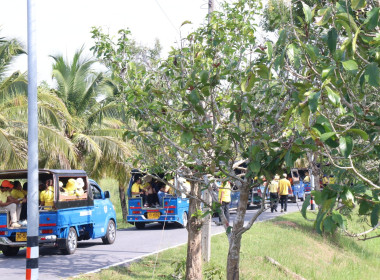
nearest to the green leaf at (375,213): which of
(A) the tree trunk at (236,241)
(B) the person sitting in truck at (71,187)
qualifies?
(A) the tree trunk at (236,241)

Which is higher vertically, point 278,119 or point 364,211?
point 278,119

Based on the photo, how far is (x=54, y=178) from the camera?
1431cm

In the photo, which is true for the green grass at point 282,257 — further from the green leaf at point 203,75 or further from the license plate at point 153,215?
the green leaf at point 203,75

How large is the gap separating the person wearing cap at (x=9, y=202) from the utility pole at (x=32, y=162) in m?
5.81

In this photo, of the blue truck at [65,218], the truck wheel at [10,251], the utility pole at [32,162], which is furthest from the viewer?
the truck wheel at [10,251]

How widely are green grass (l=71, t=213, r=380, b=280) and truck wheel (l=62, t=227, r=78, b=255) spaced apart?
7.12 feet

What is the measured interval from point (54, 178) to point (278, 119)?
8748 mm

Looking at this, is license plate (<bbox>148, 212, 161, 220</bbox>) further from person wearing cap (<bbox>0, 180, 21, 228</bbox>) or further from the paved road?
person wearing cap (<bbox>0, 180, 21, 228</bbox>)

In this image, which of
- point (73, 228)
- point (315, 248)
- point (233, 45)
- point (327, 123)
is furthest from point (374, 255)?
point (327, 123)

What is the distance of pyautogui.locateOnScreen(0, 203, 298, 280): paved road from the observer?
12372mm

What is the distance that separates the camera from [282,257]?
1664 centimetres

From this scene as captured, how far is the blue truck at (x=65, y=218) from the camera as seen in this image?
46.5 feet

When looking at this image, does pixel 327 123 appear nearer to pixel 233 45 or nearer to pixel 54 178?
pixel 233 45

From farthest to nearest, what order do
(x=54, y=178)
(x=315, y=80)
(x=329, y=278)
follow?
(x=329, y=278)
(x=54, y=178)
(x=315, y=80)
